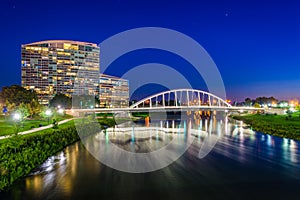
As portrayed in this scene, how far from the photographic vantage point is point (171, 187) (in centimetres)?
1448

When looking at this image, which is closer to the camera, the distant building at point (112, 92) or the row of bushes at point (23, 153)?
the row of bushes at point (23, 153)

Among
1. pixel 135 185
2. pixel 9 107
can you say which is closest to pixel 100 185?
pixel 135 185

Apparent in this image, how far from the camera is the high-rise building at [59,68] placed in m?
113

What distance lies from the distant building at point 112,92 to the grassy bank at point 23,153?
354 ft

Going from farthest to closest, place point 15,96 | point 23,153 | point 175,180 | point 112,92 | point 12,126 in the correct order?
point 112,92, point 15,96, point 12,126, point 23,153, point 175,180

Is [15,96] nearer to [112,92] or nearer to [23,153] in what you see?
[23,153]

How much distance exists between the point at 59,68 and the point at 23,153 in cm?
11093

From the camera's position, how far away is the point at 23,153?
16.9m

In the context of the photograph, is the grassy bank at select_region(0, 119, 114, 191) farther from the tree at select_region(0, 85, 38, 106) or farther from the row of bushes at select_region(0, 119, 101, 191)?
the tree at select_region(0, 85, 38, 106)

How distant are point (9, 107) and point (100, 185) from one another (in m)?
30.3

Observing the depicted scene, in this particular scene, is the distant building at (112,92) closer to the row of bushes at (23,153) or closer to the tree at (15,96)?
the tree at (15,96)

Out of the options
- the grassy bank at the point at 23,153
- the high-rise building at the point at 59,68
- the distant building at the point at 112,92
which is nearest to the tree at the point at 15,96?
the grassy bank at the point at 23,153

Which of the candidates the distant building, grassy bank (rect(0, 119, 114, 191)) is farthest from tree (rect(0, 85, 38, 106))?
the distant building

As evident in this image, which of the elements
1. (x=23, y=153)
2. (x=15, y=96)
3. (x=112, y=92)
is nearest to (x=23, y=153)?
(x=23, y=153)
